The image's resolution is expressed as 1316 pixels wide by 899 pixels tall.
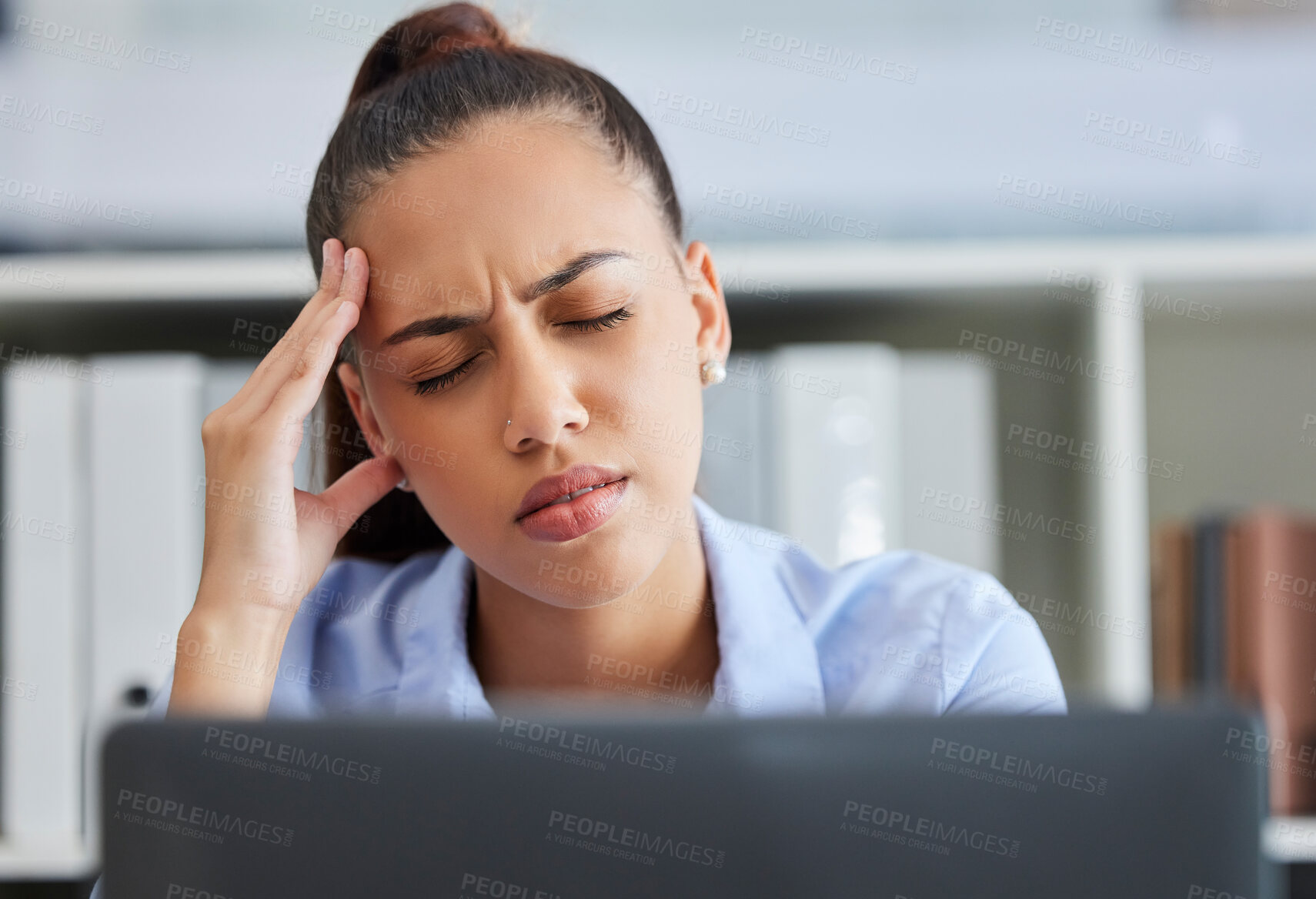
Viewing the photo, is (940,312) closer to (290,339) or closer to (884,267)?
(884,267)

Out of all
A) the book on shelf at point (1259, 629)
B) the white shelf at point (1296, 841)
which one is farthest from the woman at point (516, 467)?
the white shelf at point (1296, 841)

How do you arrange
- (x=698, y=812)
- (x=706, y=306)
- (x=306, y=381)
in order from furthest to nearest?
(x=706, y=306) < (x=306, y=381) < (x=698, y=812)

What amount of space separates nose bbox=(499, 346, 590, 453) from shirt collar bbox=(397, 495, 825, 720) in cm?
28

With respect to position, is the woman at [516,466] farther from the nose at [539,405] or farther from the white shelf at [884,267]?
the white shelf at [884,267]

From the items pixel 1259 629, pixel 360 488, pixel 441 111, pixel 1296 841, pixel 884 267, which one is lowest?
pixel 1296 841

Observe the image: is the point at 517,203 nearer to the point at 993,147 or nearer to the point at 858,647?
the point at 858,647

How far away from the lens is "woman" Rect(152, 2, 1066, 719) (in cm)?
81

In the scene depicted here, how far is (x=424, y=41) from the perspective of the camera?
0.97 m

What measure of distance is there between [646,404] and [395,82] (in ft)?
1.25

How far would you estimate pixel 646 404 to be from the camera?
85cm

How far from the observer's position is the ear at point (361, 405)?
93 centimetres

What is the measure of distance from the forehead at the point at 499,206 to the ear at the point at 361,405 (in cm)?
12

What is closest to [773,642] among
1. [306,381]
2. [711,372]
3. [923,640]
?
[923,640]

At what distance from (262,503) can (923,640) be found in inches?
23.0
